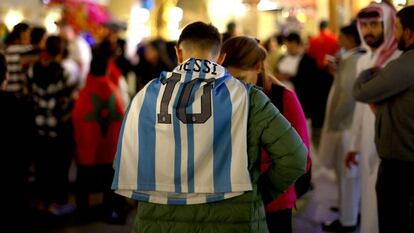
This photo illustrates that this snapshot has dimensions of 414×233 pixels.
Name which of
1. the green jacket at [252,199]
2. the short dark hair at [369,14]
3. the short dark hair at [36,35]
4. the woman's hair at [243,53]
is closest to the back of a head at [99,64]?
the short dark hair at [36,35]

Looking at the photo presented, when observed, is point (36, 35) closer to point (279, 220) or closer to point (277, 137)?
point (279, 220)

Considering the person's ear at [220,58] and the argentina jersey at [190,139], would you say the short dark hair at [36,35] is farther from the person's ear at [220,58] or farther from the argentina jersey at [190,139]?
the argentina jersey at [190,139]

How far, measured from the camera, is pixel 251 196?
2.65m

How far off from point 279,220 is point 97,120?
319cm

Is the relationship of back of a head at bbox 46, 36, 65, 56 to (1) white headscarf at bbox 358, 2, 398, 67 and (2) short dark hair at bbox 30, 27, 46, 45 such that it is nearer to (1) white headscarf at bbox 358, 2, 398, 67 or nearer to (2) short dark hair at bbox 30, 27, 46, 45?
(2) short dark hair at bbox 30, 27, 46, 45

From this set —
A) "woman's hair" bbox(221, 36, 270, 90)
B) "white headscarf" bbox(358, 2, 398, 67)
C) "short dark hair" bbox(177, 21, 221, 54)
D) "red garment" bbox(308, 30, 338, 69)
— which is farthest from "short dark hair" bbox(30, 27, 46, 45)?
"short dark hair" bbox(177, 21, 221, 54)

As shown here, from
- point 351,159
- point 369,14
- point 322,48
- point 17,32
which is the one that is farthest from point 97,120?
point 322,48

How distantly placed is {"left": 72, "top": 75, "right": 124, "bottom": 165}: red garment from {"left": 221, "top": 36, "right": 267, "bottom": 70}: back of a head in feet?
9.97

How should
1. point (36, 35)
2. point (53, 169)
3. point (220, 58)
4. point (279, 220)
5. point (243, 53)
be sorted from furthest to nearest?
point (36, 35) → point (53, 169) → point (279, 220) → point (243, 53) → point (220, 58)

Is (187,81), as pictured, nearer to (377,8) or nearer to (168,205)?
(168,205)

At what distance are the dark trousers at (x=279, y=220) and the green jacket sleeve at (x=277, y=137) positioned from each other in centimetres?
84

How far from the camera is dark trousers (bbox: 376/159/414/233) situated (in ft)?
12.9

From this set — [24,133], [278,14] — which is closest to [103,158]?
[24,133]

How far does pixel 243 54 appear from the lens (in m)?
3.34
